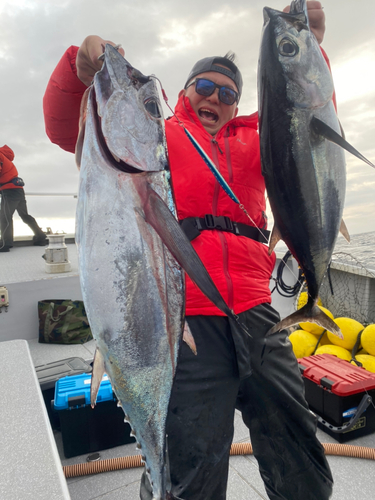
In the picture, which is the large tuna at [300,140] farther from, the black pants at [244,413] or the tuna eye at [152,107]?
the black pants at [244,413]

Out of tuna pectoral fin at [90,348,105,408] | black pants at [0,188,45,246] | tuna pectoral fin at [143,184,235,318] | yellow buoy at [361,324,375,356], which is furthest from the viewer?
black pants at [0,188,45,246]

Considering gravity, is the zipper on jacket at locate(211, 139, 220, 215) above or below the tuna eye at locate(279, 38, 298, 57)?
below

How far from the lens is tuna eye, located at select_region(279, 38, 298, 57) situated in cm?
127

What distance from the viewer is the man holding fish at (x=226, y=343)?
151 centimetres

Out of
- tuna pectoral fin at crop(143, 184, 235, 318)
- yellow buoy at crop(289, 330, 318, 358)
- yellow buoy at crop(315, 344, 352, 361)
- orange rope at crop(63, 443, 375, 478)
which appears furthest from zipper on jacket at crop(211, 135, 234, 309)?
yellow buoy at crop(289, 330, 318, 358)

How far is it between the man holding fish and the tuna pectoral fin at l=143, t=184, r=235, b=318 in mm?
627

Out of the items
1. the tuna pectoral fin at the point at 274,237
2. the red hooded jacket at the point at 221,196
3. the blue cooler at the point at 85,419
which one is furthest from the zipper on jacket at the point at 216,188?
the blue cooler at the point at 85,419

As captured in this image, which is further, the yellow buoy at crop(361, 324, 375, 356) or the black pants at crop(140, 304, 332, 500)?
the yellow buoy at crop(361, 324, 375, 356)

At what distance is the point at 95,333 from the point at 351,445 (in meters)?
2.93

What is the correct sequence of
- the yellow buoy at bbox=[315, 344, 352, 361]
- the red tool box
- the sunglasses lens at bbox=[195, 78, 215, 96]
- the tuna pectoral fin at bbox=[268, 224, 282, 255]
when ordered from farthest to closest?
1. the yellow buoy at bbox=[315, 344, 352, 361]
2. the red tool box
3. the sunglasses lens at bbox=[195, 78, 215, 96]
4. the tuna pectoral fin at bbox=[268, 224, 282, 255]

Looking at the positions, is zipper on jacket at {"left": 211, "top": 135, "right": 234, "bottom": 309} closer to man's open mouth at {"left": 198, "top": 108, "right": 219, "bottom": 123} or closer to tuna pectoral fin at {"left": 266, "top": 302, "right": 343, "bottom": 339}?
tuna pectoral fin at {"left": 266, "top": 302, "right": 343, "bottom": 339}

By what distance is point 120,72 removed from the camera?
1065 millimetres

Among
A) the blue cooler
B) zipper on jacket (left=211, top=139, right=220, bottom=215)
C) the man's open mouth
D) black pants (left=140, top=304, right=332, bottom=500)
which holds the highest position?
the man's open mouth

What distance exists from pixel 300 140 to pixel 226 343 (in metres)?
0.97
